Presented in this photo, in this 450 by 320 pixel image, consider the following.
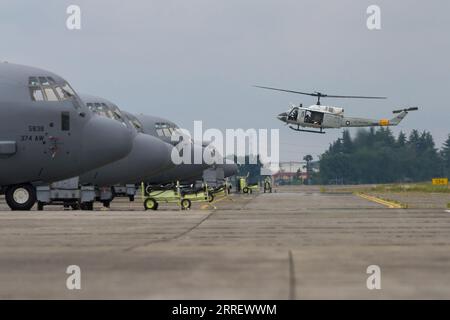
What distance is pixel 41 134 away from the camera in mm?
28078

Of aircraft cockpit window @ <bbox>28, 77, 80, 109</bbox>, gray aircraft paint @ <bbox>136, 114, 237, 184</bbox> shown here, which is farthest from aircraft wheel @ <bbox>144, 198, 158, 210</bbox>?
gray aircraft paint @ <bbox>136, 114, 237, 184</bbox>

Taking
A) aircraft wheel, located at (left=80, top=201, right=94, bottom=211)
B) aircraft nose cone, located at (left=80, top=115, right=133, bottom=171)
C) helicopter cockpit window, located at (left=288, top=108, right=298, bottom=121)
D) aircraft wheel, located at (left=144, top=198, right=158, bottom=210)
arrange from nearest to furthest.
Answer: aircraft nose cone, located at (left=80, top=115, right=133, bottom=171)
aircraft wheel, located at (left=80, top=201, right=94, bottom=211)
aircraft wheel, located at (left=144, top=198, right=158, bottom=210)
helicopter cockpit window, located at (left=288, top=108, right=298, bottom=121)

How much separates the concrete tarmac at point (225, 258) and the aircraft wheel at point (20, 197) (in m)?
8.41

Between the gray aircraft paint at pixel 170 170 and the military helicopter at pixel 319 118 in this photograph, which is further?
the military helicopter at pixel 319 118

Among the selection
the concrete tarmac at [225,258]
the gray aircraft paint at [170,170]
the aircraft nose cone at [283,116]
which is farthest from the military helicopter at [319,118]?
the concrete tarmac at [225,258]

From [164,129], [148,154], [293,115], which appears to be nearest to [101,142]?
[148,154]

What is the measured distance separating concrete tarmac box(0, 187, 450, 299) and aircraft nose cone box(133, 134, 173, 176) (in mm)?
16642

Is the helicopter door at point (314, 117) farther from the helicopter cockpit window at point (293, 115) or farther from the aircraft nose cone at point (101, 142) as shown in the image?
the aircraft nose cone at point (101, 142)

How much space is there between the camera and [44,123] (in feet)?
92.0

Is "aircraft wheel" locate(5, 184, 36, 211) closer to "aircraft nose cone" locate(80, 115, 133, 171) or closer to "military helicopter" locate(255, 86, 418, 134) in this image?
"aircraft nose cone" locate(80, 115, 133, 171)

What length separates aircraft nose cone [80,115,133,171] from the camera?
94.1ft

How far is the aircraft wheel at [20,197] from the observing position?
28.5 m

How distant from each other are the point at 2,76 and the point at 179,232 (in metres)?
13.4

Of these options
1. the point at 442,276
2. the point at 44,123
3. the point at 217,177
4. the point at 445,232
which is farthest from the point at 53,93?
the point at 217,177
